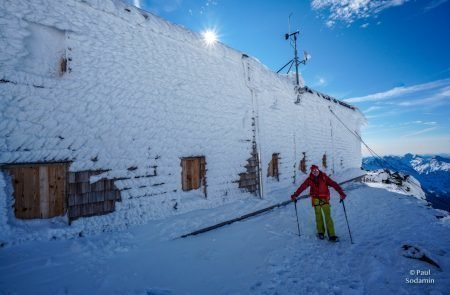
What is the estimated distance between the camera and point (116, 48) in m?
5.93

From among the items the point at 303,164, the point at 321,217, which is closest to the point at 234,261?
the point at 321,217

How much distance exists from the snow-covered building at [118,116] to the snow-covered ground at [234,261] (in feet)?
2.93

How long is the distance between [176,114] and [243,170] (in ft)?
11.7

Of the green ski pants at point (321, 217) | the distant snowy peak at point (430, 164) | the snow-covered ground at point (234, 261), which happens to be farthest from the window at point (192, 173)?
the distant snowy peak at point (430, 164)

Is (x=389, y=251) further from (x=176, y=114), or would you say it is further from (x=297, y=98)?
(x=297, y=98)

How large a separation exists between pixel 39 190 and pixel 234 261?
13.3 ft

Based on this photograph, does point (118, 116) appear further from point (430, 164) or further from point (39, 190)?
point (430, 164)

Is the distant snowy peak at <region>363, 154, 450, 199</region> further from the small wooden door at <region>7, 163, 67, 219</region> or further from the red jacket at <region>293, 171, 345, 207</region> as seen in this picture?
the small wooden door at <region>7, 163, 67, 219</region>

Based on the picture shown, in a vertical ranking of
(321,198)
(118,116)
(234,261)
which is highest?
(118,116)

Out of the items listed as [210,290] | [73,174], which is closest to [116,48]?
[73,174]

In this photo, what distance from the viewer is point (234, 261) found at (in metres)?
4.21

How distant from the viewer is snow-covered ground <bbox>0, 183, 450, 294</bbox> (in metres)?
3.28

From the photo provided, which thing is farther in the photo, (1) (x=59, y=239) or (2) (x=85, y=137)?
(2) (x=85, y=137)

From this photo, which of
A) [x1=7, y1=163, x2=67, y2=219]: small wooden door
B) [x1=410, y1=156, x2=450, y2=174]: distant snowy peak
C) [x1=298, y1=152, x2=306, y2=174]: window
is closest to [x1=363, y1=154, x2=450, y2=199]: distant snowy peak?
[x1=410, y1=156, x2=450, y2=174]: distant snowy peak
